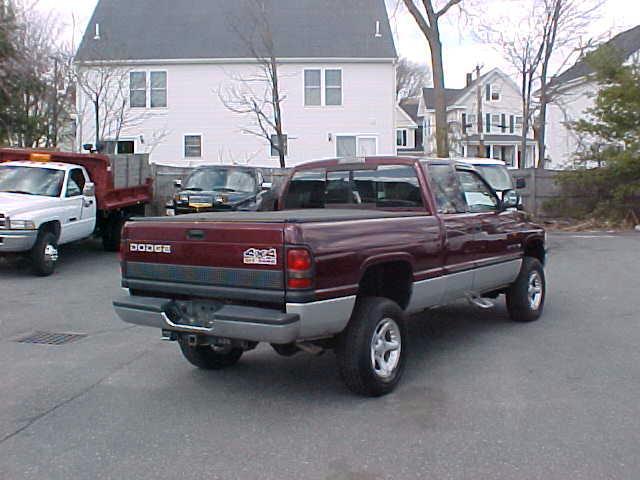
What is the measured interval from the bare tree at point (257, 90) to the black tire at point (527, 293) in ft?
71.3

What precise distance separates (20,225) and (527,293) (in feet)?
25.6

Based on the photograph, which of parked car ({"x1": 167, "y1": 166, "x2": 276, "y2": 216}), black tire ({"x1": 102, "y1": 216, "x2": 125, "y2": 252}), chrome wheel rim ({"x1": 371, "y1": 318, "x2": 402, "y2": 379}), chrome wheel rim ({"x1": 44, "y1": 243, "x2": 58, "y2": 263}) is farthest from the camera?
parked car ({"x1": 167, "y1": 166, "x2": 276, "y2": 216})

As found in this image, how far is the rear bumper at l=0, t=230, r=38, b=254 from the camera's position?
38.7 feet

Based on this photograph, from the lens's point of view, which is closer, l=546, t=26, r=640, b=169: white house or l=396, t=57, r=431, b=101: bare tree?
l=546, t=26, r=640, b=169: white house

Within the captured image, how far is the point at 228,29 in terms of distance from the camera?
32.2m

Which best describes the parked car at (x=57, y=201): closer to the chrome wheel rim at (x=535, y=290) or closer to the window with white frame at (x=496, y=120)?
the chrome wheel rim at (x=535, y=290)

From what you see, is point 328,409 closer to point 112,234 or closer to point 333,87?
point 112,234

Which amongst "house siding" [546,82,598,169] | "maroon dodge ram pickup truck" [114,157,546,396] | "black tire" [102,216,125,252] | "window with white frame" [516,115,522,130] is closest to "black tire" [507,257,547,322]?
"maroon dodge ram pickup truck" [114,157,546,396]

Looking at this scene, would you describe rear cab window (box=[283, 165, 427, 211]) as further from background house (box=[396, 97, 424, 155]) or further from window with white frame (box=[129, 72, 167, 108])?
background house (box=[396, 97, 424, 155])

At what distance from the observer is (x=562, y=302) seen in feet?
33.1

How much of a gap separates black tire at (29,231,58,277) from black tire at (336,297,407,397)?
7947 millimetres

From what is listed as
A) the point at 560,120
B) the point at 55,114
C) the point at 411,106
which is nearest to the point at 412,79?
the point at 411,106

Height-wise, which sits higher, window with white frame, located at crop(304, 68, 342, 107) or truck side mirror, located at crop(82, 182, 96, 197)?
window with white frame, located at crop(304, 68, 342, 107)

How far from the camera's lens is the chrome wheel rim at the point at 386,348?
5.88 m
